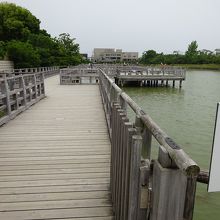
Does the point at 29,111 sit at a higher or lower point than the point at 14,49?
lower

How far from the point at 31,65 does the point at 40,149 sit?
28936mm

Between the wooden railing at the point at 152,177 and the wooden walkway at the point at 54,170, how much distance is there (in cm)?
62

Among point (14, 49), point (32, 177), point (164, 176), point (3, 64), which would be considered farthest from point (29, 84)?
point (14, 49)

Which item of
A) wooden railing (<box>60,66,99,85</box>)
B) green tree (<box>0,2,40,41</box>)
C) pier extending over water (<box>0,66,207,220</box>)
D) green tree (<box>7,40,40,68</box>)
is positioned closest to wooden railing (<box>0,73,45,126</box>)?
pier extending over water (<box>0,66,207,220</box>)

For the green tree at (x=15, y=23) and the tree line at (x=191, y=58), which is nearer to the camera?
the green tree at (x=15, y=23)

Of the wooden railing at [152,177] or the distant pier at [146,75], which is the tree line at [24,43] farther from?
the wooden railing at [152,177]

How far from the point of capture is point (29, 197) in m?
3.12

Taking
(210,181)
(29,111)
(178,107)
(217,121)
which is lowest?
(178,107)

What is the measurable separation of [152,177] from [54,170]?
2.45 metres

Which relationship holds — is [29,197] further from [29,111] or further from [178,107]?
[178,107]

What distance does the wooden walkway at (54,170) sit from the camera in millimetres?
2891

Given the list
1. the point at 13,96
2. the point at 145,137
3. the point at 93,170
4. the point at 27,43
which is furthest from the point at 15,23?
the point at 145,137

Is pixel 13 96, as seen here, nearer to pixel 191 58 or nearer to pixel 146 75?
pixel 146 75

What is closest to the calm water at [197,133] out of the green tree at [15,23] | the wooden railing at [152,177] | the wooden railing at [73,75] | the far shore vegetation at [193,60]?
the wooden railing at [152,177]
